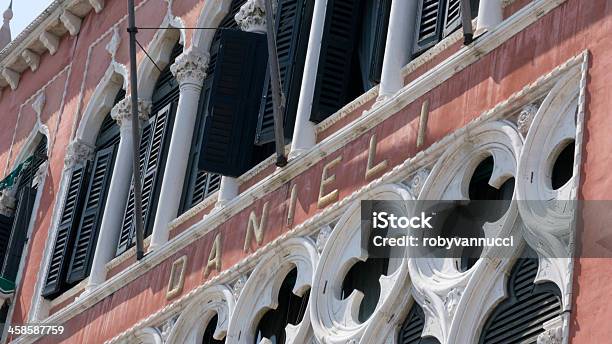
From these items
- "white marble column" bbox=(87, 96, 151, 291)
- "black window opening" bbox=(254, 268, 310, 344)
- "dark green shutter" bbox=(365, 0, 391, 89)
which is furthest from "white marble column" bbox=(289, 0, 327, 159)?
"white marble column" bbox=(87, 96, 151, 291)

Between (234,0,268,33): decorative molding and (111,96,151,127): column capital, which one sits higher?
(111,96,151,127): column capital

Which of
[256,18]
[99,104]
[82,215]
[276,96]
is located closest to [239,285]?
[276,96]

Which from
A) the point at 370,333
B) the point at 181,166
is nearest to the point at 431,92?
the point at 370,333

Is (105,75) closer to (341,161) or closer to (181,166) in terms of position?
(181,166)

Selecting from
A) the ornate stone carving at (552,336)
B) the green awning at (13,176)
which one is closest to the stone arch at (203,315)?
the ornate stone carving at (552,336)

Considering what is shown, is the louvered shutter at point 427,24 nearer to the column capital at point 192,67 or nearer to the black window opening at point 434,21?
the black window opening at point 434,21

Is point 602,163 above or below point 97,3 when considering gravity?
below

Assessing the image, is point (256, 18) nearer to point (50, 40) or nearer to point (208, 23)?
point (208, 23)

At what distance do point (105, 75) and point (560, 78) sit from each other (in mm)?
9554

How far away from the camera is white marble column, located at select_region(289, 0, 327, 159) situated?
18406 millimetres

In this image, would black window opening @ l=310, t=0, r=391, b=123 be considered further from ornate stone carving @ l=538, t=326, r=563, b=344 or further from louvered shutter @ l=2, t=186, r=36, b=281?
louvered shutter @ l=2, t=186, r=36, b=281

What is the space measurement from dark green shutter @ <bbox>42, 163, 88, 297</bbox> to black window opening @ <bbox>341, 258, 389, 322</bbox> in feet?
21.2

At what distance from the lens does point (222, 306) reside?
1867cm

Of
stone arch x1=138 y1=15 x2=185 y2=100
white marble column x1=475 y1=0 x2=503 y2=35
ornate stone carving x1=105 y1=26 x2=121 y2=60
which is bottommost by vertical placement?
white marble column x1=475 y1=0 x2=503 y2=35
